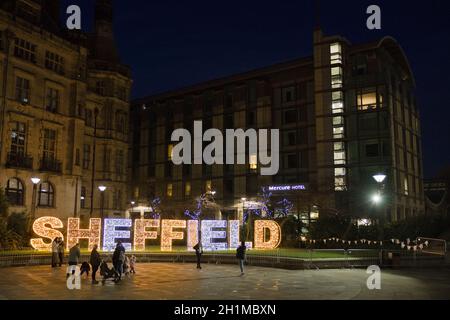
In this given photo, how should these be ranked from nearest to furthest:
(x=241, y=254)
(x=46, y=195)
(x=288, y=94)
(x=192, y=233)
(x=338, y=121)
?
1. (x=241, y=254)
2. (x=192, y=233)
3. (x=46, y=195)
4. (x=338, y=121)
5. (x=288, y=94)

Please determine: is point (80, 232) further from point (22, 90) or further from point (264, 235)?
point (22, 90)

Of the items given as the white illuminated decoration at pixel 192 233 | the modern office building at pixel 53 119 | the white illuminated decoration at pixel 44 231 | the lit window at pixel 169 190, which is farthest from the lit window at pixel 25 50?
the lit window at pixel 169 190

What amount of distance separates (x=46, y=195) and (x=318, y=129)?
3550 centimetres

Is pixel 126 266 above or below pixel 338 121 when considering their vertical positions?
below

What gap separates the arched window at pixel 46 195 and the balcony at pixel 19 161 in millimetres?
2556

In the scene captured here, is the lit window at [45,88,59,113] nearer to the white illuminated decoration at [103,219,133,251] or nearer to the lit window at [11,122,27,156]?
the lit window at [11,122,27,156]

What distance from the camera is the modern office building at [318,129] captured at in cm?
6084

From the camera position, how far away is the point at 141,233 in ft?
111

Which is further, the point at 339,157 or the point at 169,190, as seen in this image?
the point at 169,190

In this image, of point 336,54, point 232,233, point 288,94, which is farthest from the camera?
point 288,94

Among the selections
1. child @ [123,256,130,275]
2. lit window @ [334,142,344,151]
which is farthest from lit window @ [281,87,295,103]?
child @ [123,256,130,275]

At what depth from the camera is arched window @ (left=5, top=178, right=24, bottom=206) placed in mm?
42953

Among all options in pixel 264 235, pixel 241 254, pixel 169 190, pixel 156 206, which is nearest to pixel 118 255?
pixel 241 254
